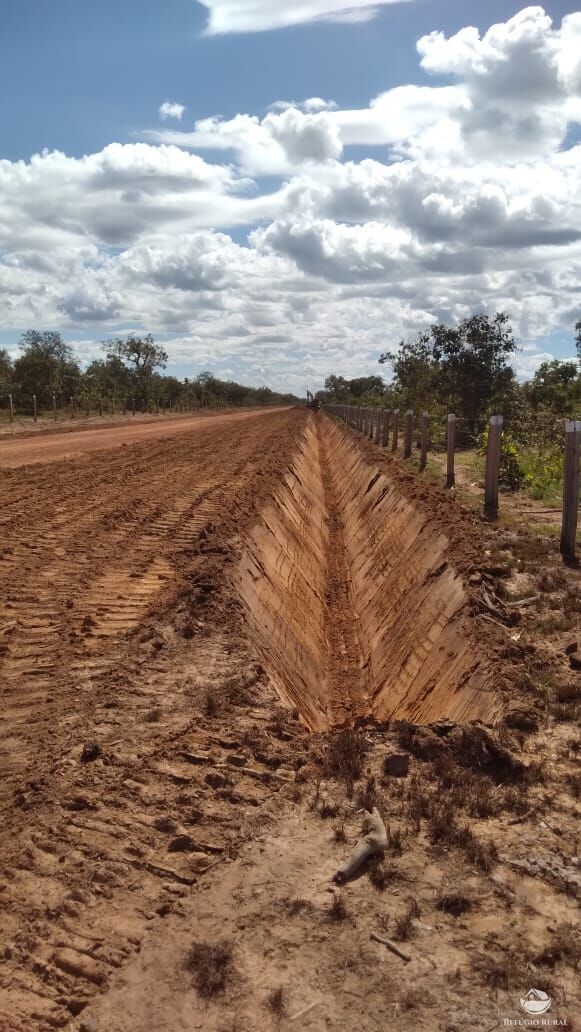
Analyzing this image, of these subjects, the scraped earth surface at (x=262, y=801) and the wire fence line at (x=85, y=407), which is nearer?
the scraped earth surface at (x=262, y=801)

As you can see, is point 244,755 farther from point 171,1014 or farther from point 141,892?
point 171,1014

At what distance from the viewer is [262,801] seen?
13.8ft

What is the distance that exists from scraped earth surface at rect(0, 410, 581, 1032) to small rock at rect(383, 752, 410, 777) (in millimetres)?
26

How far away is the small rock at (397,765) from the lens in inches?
177

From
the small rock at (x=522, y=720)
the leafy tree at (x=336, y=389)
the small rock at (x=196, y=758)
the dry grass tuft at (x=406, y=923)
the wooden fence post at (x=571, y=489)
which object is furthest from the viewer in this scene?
the leafy tree at (x=336, y=389)

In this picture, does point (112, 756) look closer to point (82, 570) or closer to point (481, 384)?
point (82, 570)

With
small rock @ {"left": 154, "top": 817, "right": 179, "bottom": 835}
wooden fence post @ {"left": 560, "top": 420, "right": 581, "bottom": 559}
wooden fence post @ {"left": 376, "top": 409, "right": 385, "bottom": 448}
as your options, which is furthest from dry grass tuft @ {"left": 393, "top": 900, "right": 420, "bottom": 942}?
wooden fence post @ {"left": 376, "top": 409, "right": 385, "bottom": 448}

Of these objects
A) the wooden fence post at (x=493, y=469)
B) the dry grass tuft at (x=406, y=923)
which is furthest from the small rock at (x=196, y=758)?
the wooden fence post at (x=493, y=469)

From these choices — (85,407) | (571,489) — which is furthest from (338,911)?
(85,407)

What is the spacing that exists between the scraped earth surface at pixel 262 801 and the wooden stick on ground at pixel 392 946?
0.06 feet

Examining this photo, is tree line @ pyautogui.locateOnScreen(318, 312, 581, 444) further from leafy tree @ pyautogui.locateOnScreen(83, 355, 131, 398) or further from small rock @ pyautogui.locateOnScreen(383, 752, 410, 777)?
leafy tree @ pyautogui.locateOnScreen(83, 355, 131, 398)

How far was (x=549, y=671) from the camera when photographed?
5.95 metres

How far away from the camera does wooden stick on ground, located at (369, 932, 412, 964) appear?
3053 millimetres

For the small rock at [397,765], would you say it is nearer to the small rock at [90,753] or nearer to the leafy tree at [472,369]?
the small rock at [90,753]
